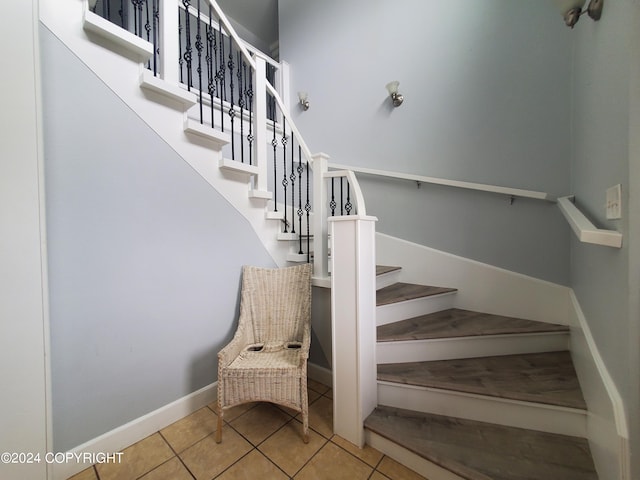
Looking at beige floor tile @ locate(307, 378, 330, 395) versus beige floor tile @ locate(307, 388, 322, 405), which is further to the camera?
beige floor tile @ locate(307, 378, 330, 395)

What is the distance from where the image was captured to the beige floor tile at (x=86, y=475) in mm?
1109

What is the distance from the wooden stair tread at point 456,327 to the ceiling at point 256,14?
4.44 m

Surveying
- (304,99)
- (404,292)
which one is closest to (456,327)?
(404,292)

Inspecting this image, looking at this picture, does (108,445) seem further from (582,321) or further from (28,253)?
(582,321)

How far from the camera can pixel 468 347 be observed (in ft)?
4.95

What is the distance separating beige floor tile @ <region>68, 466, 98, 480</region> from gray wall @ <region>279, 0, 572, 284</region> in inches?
96.8

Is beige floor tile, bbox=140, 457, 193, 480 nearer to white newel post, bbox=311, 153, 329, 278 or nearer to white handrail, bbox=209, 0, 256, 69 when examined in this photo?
white newel post, bbox=311, 153, 329, 278

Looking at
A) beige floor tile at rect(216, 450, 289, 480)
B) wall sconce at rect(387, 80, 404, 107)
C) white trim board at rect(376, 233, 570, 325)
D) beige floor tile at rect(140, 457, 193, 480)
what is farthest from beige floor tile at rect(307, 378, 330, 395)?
wall sconce at rect(387, 80, 404, 107)

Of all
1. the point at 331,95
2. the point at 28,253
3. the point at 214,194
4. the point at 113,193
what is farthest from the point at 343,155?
the point at 28,253

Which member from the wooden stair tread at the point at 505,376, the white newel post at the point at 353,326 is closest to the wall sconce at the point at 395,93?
the white newel post at the point at 353,326

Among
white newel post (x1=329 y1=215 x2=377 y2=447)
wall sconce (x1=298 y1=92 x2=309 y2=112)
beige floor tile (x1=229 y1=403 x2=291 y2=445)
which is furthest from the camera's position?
wall sconce (x1=298 y1=92 x2=309 y2=112)

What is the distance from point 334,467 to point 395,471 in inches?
11.3

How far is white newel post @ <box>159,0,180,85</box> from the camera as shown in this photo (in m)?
1.41

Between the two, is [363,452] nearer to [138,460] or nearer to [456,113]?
[138,460]
